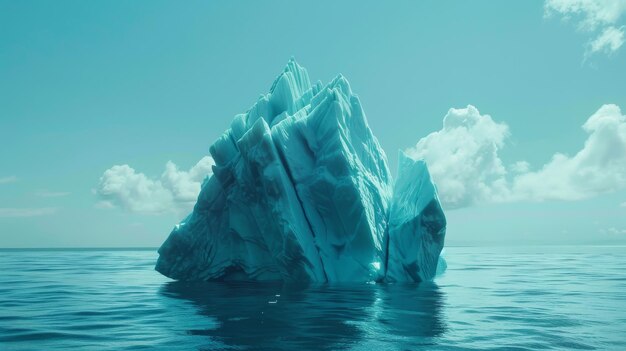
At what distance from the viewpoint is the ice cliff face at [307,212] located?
1825 cm

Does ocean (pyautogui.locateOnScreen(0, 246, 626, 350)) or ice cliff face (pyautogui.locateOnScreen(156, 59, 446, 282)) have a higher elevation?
ice cliff face (pyautogui.locateOnScreen(156, 59, 446, 282))

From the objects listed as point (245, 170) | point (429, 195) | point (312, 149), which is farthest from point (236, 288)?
point (429, 195)

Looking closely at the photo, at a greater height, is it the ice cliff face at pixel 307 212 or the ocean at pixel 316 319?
the ice cliff face at pixel 307 212

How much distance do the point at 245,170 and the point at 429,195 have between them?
7.29 metres

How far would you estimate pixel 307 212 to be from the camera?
62.2 feet

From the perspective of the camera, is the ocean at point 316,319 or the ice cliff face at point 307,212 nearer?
the ocean at point 316,319

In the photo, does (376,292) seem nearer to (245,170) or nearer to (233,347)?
(245,170)

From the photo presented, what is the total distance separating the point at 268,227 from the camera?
19.1 metres

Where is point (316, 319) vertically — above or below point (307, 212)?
below

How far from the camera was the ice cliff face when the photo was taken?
18.2 meters

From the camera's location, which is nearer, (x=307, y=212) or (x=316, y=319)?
(x=316, y=319)

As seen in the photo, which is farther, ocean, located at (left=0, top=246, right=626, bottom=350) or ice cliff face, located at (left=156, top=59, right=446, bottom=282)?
ice cliff face, located at (left=156, top=59, right=446, bottom=282)

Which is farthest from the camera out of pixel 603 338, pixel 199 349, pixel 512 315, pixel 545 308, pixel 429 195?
pixel 429 195

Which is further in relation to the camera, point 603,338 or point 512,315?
point 512,315
